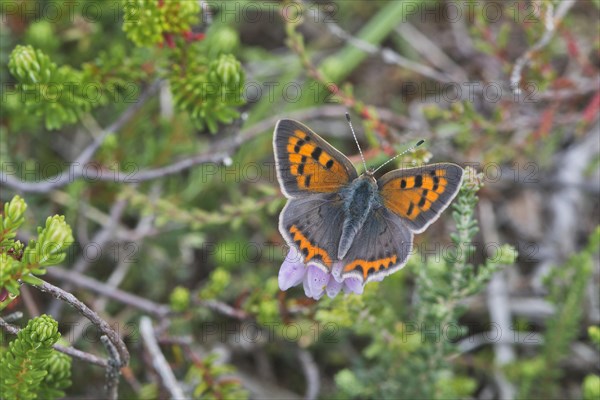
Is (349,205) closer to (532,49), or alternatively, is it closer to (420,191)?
(420,191)

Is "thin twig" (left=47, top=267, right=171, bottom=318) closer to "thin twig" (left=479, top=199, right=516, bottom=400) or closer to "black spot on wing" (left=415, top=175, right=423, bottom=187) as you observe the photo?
"black spot on wing" (left=415, top=175, right=423, bottom=187)

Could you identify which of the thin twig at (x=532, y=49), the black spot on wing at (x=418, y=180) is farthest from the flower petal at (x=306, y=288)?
the thin twig at (x=532, y=49)

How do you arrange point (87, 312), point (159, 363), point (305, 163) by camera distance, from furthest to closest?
1. point (159, 363)
2. point (305, 163)
3. point (87, 312)

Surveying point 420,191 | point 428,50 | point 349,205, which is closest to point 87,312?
point 349,205

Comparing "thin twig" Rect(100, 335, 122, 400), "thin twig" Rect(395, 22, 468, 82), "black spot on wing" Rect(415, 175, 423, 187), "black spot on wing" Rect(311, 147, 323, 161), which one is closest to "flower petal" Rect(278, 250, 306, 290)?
"black spot on wing" Rect(311, 147, 323, 161)

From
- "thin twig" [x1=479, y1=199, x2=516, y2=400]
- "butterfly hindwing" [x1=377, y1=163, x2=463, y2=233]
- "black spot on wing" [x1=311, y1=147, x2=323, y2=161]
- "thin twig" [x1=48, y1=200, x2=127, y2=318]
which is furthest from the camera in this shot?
"thin twig" [x1=48, y1=200, x2=127, y2=318]

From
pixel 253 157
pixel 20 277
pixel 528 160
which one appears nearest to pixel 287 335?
pixel 253 157

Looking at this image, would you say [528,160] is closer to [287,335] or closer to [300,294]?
[300,294]
